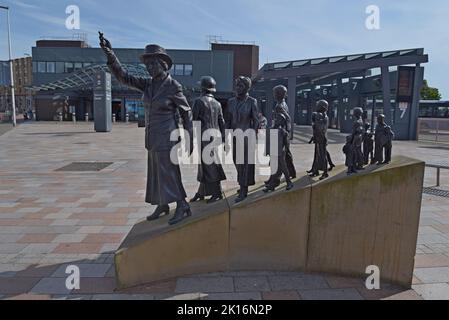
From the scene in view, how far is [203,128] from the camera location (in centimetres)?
393

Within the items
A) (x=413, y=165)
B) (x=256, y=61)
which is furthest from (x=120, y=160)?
(x=256, y=61)

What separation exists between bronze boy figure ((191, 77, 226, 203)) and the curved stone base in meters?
0.64

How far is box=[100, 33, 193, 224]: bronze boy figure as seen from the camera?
3.41m

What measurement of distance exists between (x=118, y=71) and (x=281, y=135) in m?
1.86

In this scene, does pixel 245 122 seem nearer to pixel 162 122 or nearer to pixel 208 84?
pixel 208 84

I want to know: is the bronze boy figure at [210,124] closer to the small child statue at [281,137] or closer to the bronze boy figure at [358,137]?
the small child statue at [281,137]

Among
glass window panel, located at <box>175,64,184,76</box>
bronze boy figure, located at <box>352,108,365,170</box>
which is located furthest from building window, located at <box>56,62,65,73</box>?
bronze boy figure, located at <box>352,108,365,170</box>

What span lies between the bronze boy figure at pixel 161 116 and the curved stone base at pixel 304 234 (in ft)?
1.20

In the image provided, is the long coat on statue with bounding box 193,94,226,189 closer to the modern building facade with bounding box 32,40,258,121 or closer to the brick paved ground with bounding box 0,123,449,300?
the brick paved ground with bounding box 0,123,449,300

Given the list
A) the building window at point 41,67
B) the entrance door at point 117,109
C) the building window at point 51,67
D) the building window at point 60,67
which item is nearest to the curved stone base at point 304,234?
the entrance door at point 117,109

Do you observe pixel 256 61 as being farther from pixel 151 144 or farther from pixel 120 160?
pixel 151 144

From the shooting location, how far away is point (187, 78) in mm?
38812

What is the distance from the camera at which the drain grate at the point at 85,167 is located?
946cm
